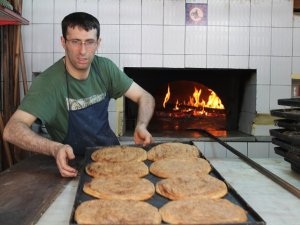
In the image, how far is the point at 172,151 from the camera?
174 centimetres

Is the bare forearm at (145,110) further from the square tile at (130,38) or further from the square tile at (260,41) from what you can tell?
the square tile at (260,41)

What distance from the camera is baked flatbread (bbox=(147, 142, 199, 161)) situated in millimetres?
1686

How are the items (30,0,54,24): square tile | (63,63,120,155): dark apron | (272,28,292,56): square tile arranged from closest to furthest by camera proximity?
(63,63,120,155): dark apron, (30,0,54,24): square tile, (272,28,292,56): square tile

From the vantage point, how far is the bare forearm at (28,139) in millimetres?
1645

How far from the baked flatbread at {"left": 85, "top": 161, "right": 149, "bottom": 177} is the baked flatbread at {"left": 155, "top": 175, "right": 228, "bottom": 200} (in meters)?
0.18

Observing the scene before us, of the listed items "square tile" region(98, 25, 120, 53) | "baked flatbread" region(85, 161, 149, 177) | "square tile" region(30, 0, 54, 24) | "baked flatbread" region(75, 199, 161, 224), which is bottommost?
"baked flatbread" region(75, 199, 161, 224)

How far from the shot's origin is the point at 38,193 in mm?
1332

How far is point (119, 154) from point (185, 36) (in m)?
2.00

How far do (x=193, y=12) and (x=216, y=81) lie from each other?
1037 mm

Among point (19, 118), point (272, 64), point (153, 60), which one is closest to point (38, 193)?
point (19, 118)

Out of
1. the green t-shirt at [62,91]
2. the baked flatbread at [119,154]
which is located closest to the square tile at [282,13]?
the green t-shirt at [62,91]

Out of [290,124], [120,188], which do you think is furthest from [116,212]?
[290,124]

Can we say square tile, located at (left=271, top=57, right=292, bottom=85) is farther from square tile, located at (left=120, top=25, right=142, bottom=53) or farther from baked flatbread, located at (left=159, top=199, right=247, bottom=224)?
baked flatbread, located at (left=159, top=199, right=247, bottom=224)

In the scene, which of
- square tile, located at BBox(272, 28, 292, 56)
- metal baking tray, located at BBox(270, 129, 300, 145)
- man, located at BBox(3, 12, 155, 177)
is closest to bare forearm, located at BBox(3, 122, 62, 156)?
man, located at BBox(3, 12, 155, 177)
